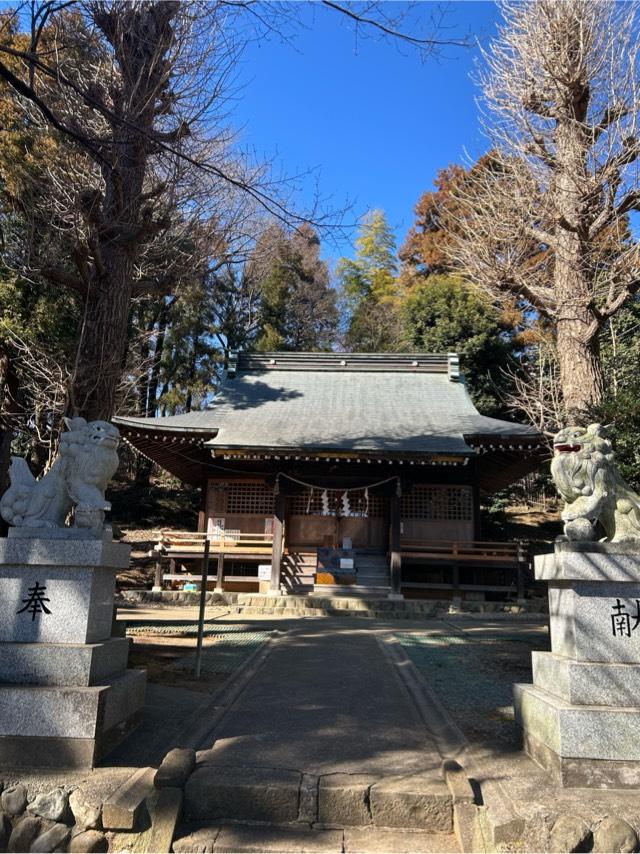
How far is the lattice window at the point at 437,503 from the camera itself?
50.7ft

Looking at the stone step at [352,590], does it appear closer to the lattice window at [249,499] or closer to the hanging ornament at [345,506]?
the hanging ornament at [345,506]

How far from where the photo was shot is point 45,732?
3.55 metres

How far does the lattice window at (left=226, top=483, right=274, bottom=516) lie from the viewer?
15.8 metres

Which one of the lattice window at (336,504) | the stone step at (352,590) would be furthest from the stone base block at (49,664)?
the lattice window at (336,504)

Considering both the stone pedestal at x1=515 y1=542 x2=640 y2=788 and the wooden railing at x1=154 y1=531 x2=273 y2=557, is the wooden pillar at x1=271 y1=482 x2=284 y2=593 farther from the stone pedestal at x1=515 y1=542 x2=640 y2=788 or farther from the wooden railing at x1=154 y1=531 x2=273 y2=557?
the stone pedestal at x1=515 y1=542 x2=640 y2=788

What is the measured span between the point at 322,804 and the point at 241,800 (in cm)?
45

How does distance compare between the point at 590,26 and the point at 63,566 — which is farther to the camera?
the point at 590,26

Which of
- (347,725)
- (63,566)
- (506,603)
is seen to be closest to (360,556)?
(506,603)

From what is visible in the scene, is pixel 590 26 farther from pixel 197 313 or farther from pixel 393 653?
pixel 197 313

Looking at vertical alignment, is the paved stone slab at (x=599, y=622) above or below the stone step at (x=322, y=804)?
above

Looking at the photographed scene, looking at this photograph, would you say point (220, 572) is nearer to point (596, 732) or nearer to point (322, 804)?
point (322, 804)

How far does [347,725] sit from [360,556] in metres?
10.8

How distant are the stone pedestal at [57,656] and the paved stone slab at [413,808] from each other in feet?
5.74

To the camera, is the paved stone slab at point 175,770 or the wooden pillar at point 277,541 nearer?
the paved stone slab at point 175,770
